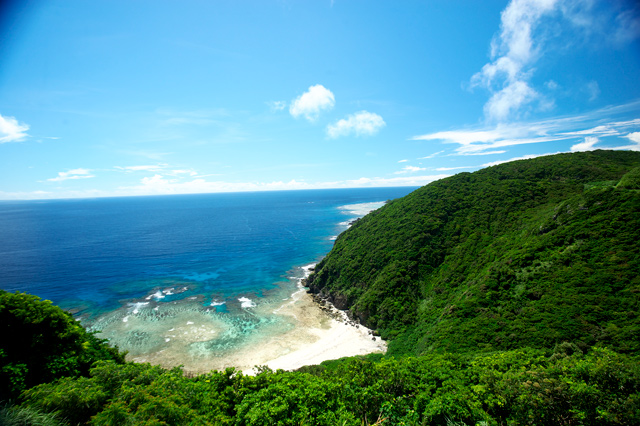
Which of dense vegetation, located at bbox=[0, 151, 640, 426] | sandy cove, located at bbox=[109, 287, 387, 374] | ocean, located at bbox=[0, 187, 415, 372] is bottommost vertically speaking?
sandy cove, located at bbox=[109, 287, 387, 374]

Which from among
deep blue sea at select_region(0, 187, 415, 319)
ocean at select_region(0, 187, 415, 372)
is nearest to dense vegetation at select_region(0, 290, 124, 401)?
ocean at select_region(0, 187, 415, 372)

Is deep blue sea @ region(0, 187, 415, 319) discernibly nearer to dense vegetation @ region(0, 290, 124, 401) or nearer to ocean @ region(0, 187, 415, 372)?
ocean @ region(0, 187, 415, 372)

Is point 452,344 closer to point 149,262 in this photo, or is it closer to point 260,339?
point 260,339

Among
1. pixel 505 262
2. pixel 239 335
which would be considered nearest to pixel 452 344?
pixel 505 262

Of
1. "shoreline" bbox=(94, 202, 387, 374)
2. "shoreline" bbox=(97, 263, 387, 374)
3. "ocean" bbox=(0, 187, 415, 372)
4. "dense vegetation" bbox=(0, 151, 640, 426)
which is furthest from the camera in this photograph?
"ocean" bbox=(0, 187, 415, 372)

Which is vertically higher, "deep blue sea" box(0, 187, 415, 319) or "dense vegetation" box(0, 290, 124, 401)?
"dense vegetation" box(0, 290, 124, 401)

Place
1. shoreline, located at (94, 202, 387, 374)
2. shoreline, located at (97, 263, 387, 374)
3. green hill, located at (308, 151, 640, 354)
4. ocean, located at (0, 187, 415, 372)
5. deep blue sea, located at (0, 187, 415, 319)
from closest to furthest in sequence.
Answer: green hill, located at (308, 151, 640, 354) < shoreline, located at (97, 263, 387, 374) < shoreline, located at (94, 202, 387, 374) < ocean, located at (0, 187, 415, 372) < deep blue sea, located at (0, 187, 415, 319)

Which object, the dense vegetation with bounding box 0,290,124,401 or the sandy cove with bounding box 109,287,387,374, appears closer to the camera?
the dense vegetation with bounding box 0,290,124,401

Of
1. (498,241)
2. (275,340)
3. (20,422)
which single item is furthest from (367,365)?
(498,241)
